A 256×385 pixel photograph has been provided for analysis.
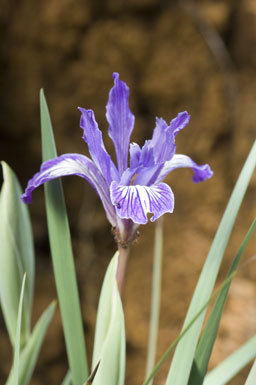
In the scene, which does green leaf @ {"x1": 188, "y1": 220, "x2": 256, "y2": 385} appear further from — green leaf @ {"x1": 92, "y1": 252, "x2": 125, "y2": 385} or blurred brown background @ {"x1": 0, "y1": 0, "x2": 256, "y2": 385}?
blurred brown background @ {"x1": 0, "y1": 0, "x2": 256, "y2": 385}

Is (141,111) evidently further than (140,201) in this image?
Yes

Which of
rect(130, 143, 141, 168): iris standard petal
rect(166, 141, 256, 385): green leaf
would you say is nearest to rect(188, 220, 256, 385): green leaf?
rect(166, 141, 256, 385): green leaf

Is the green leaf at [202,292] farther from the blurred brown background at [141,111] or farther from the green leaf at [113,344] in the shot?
the blurred brown background at [141,111]

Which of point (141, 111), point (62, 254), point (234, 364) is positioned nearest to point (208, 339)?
point (234, 364)

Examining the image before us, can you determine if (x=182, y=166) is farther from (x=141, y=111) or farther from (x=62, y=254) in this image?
(x=141, y=111)

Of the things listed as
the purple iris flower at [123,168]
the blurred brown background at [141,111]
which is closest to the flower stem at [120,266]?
the purple iris flower at [123,168]

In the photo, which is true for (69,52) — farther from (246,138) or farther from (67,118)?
(246,138)

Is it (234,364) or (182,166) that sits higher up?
(182,166)
